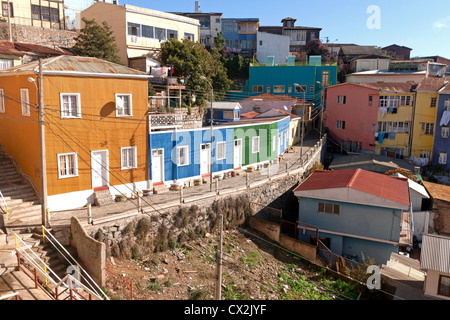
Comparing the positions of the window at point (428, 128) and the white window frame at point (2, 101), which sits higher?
→ the white window frame at point (2, 101)

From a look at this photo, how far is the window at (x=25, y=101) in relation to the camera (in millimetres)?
17609

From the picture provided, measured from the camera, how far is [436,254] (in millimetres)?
16828

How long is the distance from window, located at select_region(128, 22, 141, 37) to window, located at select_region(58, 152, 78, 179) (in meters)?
21.0

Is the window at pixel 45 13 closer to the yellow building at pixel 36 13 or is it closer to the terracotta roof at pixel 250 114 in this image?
the yellow building at pixel 36 13

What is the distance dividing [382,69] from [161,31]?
30.8m

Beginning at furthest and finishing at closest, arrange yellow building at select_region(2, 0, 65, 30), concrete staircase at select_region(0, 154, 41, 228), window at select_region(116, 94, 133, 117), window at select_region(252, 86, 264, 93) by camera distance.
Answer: window at select_region(252, 86, 264, 93)
yellow building at select_region(2, 0, 65, 30)
window at select_region(116, 94, 133, 117)
concrete staircase at select_region(0, 154, 41, 228)

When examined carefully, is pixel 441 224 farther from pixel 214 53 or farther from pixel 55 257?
pixel 214 53

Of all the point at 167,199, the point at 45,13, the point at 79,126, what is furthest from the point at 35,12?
the point at 167,199

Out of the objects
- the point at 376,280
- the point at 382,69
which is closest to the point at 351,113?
the point at 382,69

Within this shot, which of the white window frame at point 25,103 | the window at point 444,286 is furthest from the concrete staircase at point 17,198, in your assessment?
the window at point 444,286

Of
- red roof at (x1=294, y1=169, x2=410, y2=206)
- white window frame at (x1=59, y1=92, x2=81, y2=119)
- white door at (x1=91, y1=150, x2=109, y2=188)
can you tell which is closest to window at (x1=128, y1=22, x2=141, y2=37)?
white window frame at (x1=59, y1=92, x2=81, y2=119)

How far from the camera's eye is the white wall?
57000 mm

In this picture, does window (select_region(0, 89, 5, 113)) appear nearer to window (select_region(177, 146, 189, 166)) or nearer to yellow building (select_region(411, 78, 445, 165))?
window (select_region(177, 146, 189, 166))

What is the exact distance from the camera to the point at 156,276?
15.7m
